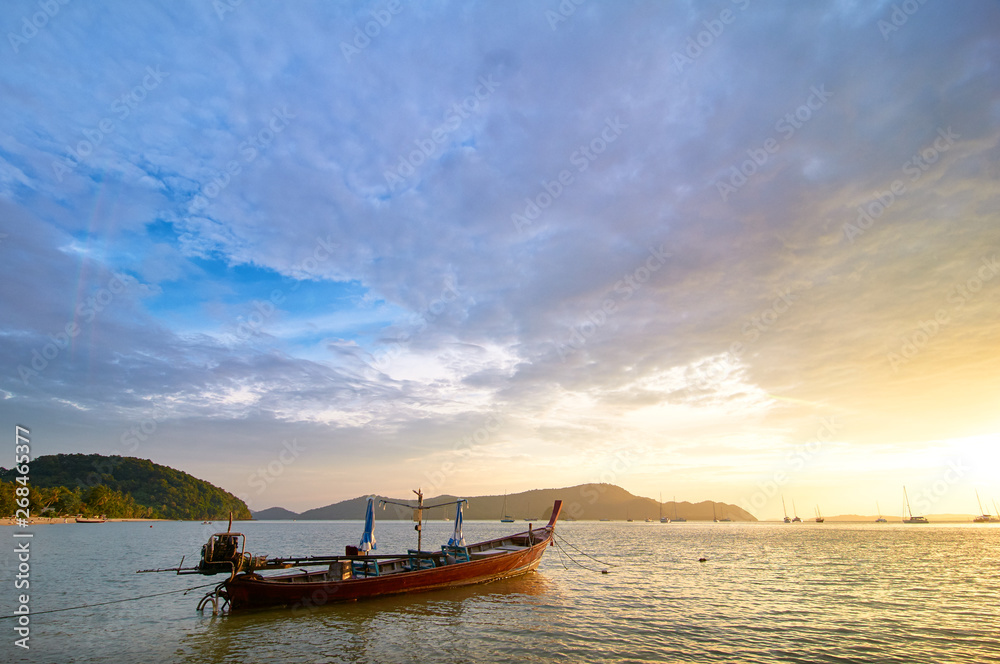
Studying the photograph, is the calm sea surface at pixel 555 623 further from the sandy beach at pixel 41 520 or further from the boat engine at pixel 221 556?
the sandy beach at pixel 41 520

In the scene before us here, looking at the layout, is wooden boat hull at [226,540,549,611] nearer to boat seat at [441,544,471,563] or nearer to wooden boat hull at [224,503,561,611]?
wooden boat hull at [224,503,561,611]

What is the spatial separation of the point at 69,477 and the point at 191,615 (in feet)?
795

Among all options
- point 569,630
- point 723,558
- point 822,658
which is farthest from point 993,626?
point 723,558

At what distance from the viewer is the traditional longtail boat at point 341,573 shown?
78.2 ft

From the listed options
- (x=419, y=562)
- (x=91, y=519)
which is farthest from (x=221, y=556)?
(x=91, y=519)

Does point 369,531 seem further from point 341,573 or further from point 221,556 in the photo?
point 221,556

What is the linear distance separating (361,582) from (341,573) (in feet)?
4.47

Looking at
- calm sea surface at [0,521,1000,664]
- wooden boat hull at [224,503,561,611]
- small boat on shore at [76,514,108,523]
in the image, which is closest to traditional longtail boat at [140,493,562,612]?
wooden boat hull at [224,503,561,611]

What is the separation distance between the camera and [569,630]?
72.4 feet

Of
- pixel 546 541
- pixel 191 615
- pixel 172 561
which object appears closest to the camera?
pixel 191 615

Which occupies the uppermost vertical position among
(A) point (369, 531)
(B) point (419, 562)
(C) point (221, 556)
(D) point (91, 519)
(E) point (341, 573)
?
(A) point (369, 531)

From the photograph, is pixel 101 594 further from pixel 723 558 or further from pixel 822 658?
pixel 723 558

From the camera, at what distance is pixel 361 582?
2667 centimetres

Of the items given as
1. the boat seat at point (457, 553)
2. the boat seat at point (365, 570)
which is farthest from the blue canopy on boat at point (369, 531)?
the boat seat at point (457, 553)
